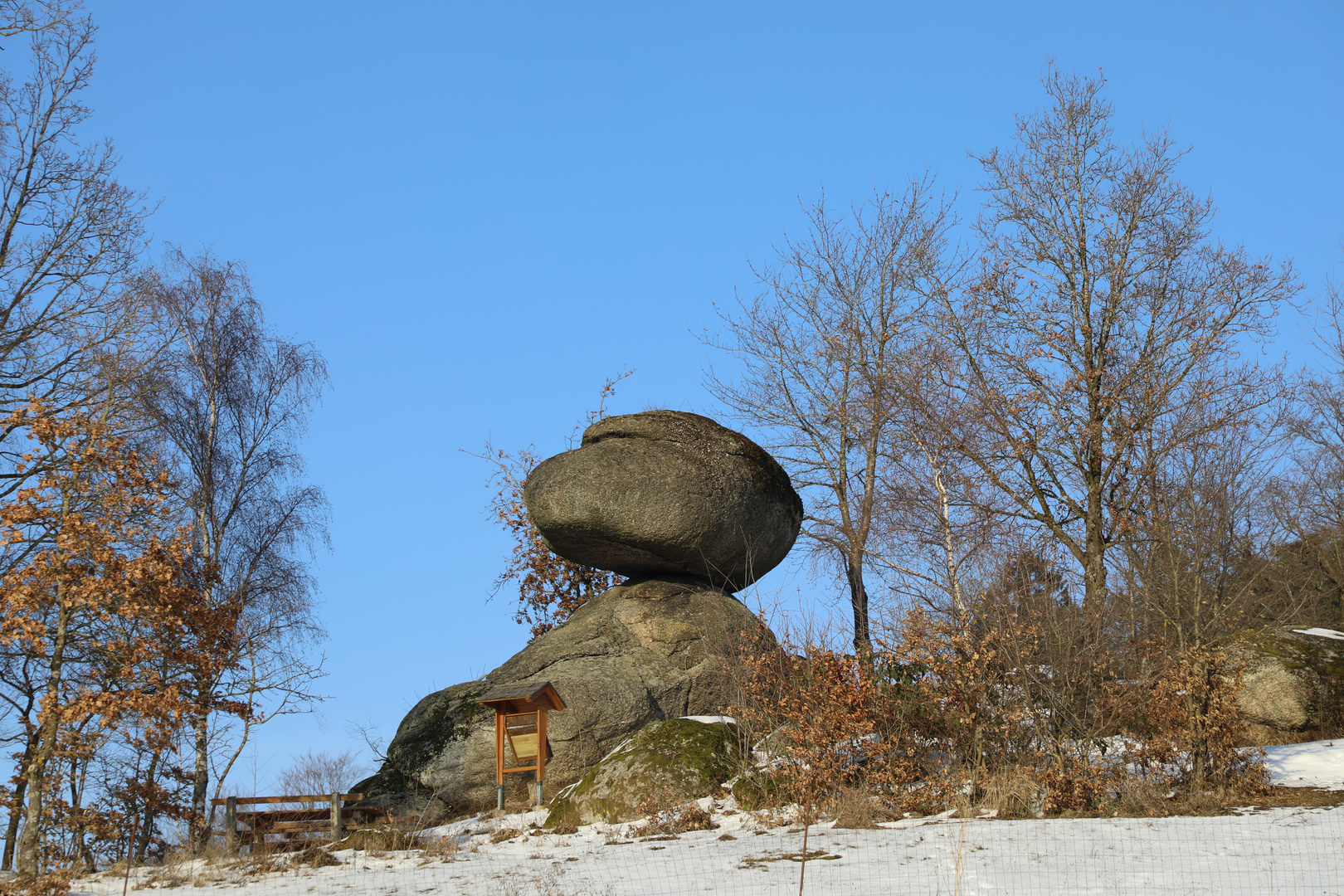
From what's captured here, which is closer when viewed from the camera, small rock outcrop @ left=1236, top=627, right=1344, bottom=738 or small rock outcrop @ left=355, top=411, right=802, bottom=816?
small rock outcrop @ left=1236, top=627, right=1344, bottom=738

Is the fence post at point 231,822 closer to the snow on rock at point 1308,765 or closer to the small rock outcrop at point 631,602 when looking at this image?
the small rock outcrop at point 631,602

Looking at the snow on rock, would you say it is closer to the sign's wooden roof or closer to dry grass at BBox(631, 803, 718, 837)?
dry grass at BBox(631, 803, 718, 837)

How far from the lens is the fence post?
37.3 feet

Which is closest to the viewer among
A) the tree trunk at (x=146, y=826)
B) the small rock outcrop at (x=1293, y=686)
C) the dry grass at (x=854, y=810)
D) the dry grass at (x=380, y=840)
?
the dry grass at (x=854, y=810)

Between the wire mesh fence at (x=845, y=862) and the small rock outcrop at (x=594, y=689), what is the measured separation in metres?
2.84

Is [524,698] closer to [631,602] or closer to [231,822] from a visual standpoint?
[231,822]

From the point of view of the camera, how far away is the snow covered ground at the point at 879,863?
7648mm

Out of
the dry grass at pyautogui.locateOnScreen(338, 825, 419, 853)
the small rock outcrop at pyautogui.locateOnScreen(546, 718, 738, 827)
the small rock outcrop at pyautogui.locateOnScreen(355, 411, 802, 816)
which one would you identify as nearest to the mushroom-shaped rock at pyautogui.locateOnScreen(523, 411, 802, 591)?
the small rock outcrop at pyautogui.locateOnScreen(355, 411, 802, 816)

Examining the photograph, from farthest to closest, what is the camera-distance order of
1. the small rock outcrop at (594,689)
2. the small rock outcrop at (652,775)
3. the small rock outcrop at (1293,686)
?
the small rock outcrop at (594,689) → the small rock outcrop at (1293,686) → the small rock outcrop at (652,775)

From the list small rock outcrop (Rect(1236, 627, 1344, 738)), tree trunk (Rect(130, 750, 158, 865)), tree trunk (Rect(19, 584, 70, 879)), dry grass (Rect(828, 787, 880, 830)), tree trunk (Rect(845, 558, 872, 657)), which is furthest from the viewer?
tree trunk (Rect(845, 558, 872, 657))

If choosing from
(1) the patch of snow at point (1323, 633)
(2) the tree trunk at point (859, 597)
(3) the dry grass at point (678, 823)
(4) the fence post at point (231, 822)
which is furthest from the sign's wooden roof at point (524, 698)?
(1) the patch of snow at point (1323, 633)

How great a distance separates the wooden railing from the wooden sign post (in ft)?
6.29

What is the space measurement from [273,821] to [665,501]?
6619 millimetres

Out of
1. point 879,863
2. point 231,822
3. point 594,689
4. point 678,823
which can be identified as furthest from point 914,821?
point 231,822
